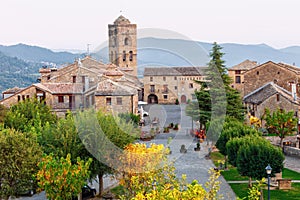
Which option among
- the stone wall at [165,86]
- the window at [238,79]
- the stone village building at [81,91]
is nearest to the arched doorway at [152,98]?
the stone wall at [165,86]

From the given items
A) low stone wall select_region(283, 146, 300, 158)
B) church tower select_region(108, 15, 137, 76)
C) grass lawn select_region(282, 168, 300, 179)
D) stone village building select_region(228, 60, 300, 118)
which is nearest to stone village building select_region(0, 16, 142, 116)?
stone village building select_region(228, 60, 300, 118)

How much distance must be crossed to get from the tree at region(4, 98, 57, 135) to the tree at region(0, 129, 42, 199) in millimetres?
9008

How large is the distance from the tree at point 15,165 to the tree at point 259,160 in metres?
10.6

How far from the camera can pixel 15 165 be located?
23.4 m

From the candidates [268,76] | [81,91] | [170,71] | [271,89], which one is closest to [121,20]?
[170,71]

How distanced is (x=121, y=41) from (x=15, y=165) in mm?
66463

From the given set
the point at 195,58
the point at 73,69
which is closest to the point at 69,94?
the point at 73,69

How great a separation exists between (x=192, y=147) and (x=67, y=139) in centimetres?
1871

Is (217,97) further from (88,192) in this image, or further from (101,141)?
(101,141)

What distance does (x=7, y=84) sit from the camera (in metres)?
168

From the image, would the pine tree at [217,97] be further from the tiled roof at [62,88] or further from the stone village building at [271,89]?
the tiled roof at [62,88]

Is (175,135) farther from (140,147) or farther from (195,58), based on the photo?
(140,147)

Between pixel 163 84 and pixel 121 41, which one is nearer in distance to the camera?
pixel 163 84

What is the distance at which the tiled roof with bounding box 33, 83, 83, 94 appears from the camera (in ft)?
160
